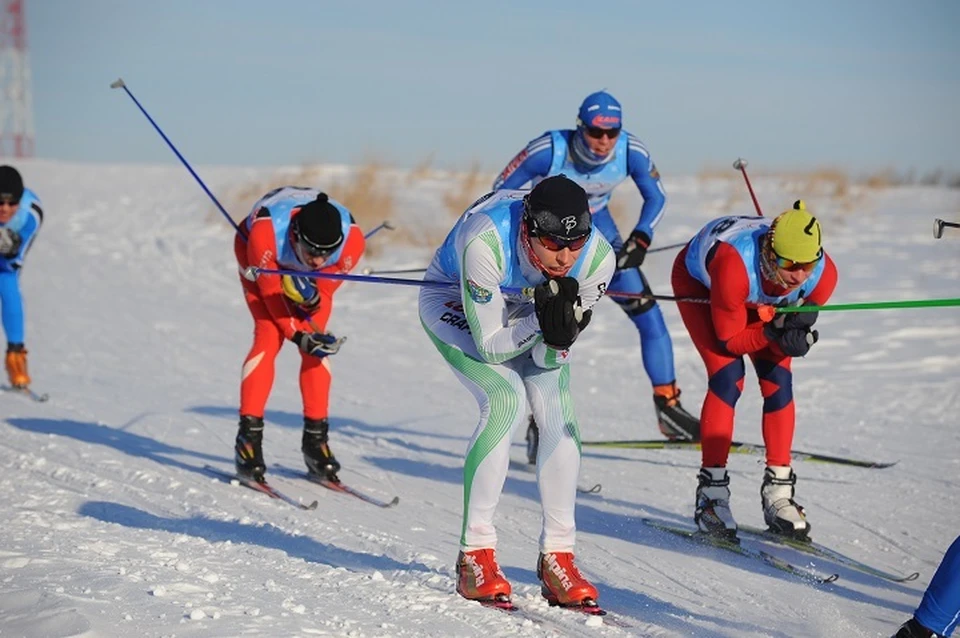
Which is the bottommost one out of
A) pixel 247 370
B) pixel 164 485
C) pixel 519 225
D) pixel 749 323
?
pixel 164 485

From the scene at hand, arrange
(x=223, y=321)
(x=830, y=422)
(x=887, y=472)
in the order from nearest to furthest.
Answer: (x=887, y=472)
(x=830, y=422)
(x=223, y=321)

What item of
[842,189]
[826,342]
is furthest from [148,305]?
[842,189]

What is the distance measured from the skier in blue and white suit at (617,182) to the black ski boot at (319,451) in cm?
134

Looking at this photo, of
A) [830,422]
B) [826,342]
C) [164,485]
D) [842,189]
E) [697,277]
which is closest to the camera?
[697,277]

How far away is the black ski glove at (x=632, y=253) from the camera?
26.8 ft

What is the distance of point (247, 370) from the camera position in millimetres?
7492

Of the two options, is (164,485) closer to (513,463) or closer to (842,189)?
(513,463)

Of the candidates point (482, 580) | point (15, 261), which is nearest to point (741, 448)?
point (482, 580)

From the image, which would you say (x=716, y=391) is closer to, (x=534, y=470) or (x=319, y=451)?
(x=534, y=470)

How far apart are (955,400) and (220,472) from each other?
19.1 feet

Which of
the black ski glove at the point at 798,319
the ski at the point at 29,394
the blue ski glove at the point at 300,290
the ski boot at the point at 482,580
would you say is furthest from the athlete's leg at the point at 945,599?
the ski at the point at 29,394

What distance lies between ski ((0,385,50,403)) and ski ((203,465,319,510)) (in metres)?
2.80

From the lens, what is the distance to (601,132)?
8.10 metres

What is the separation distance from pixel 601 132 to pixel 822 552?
3111 millimetres
